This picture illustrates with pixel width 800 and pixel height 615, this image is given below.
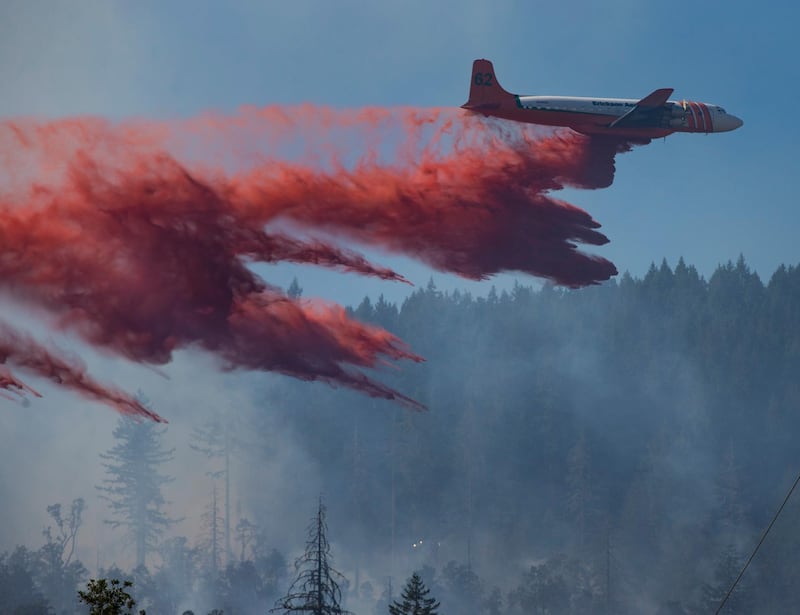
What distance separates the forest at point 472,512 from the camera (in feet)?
479

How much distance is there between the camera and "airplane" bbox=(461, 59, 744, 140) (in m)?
75.2

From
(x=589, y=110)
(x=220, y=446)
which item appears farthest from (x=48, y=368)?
(x=220, y=446)

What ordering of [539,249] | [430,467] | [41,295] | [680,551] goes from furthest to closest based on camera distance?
[430,467], [680,551], [539,249], [41,295]

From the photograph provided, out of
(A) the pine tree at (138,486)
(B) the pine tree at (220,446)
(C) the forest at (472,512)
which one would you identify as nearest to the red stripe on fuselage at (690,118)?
(C) the forest at (472,512)

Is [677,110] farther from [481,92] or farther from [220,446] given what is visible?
[220,446]

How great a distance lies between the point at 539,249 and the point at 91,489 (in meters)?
107

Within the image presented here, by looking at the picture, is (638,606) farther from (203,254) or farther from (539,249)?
(203,254)

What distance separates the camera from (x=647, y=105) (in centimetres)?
7881

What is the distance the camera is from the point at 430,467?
18500cm

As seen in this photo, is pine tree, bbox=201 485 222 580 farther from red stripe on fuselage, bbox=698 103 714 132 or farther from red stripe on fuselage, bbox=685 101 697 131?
red stripe on fuselage, bbox=685 101 697 131

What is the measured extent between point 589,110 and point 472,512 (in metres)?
107

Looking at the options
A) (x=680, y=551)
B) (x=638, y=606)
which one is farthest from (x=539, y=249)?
(x=680, y=551)

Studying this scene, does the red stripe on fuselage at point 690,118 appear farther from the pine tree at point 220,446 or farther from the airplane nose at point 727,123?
the pine tree at point 220,446

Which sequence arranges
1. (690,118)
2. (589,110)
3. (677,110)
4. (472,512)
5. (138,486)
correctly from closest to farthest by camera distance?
(589,110)
(677,110)
(690,118)
(138,486)
(472,512)
